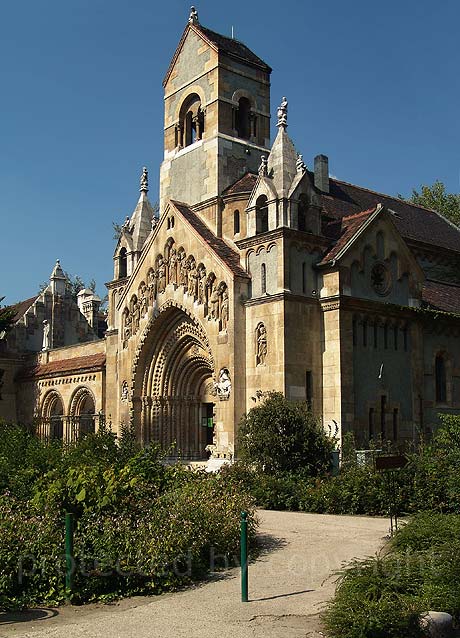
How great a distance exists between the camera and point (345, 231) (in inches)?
1079

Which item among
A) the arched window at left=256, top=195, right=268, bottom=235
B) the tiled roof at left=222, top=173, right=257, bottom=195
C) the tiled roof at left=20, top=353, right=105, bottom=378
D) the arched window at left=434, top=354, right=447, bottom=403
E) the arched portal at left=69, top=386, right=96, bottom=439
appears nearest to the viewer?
the arched window at left=256, top=195, right=268, bottom=235

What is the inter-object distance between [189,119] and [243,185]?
574 centimetres

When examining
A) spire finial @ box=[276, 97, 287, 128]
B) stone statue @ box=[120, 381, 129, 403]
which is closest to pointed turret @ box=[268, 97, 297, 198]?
spire finial @ box=[276, 97, 287, 128]

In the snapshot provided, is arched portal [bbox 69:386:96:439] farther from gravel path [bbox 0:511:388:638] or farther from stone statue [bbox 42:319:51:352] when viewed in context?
gravel path [bbox 0:511:388:638]

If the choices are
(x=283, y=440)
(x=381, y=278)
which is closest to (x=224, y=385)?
(x=283, y=440)

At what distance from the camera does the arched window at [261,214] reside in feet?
88.6

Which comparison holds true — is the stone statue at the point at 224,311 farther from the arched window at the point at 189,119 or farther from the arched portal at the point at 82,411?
the arched portal at the point at 82,411

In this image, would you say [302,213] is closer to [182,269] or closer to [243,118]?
[182,269]

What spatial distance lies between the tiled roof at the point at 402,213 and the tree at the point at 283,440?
475 inches

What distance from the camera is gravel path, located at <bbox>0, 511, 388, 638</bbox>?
856cm

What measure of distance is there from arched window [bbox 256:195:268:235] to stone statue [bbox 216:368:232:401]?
17.1 feet

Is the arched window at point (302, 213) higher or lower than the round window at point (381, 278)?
higher

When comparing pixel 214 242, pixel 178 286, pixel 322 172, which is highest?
pixel 322 172

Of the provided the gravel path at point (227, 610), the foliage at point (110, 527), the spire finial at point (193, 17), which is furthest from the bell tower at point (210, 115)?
the gravel path at point (227, 610)
